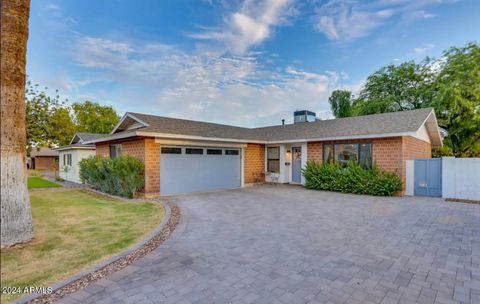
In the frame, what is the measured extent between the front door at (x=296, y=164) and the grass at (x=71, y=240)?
8616mm

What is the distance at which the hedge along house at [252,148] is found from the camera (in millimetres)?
9922

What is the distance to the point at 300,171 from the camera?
1365cm

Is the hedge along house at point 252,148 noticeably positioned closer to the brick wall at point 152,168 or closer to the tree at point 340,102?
the brick wall at point 152,168

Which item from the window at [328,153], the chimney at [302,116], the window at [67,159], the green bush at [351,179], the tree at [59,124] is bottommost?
the green bush at [351,179]

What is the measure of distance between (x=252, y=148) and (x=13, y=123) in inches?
439

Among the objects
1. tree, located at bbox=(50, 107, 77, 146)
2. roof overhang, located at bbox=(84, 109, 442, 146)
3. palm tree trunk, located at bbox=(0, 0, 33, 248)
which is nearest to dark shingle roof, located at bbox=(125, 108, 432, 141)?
roof overhang, located at bbox=(84, 109, 442, 146)

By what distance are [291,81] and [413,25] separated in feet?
20.4

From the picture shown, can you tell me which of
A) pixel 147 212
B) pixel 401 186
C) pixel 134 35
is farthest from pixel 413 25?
pixel 147 212

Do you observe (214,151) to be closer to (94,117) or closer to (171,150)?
(171,150)

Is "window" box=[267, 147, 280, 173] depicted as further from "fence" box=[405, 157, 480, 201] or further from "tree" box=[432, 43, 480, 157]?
"tree" box=[432, 43, 480, 157]

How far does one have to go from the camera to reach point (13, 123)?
392 centimetres

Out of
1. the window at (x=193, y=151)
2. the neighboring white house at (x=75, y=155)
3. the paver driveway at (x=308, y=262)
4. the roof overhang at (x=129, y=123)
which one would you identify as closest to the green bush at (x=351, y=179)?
the paver driveway at (x=308, y=262)

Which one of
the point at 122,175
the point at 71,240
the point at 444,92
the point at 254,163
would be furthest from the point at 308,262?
the point at 444,92

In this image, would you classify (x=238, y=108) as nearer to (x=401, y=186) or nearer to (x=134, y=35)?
(x=134, y=35)
